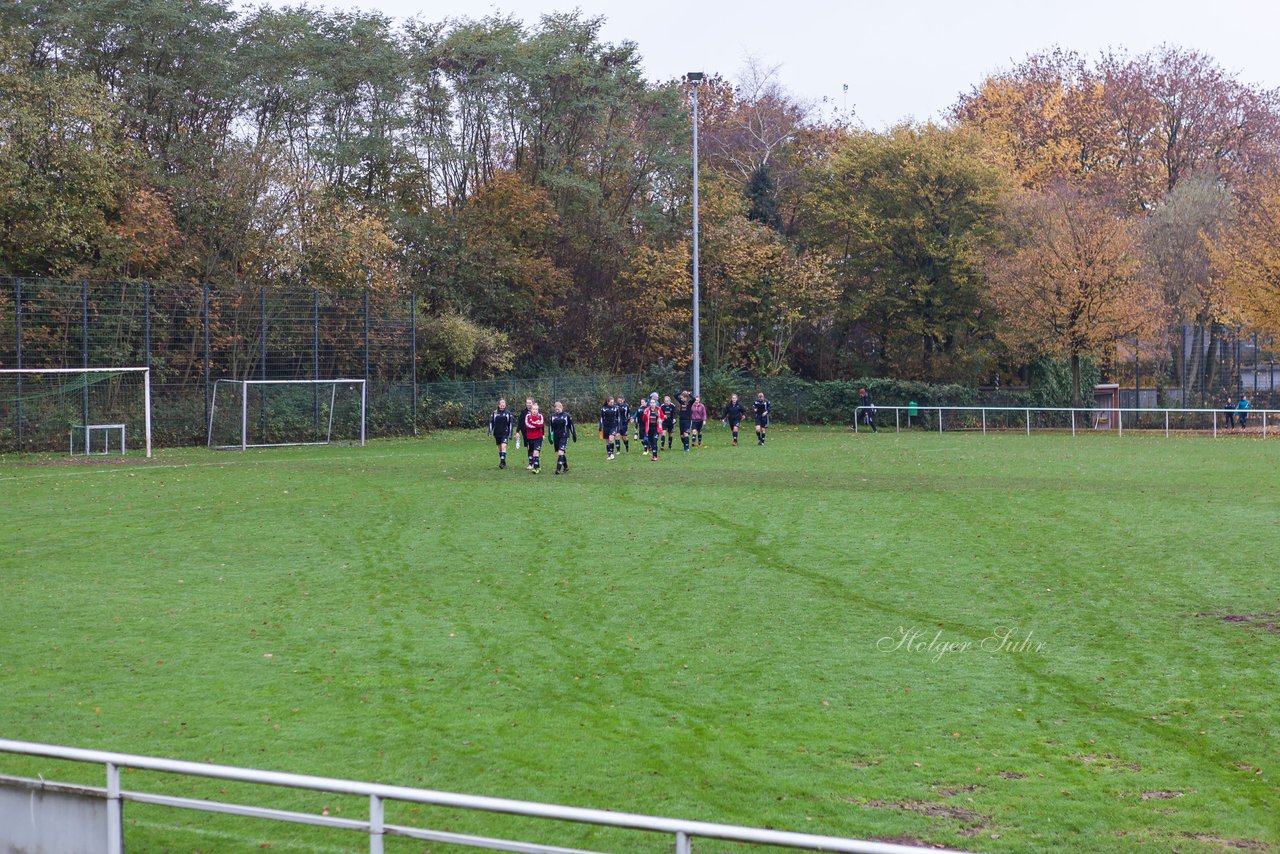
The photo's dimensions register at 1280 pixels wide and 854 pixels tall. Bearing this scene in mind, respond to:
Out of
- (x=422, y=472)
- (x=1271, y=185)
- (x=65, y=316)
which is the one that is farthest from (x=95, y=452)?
(x=1271, y=185)

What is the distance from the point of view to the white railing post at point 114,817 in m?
4.44

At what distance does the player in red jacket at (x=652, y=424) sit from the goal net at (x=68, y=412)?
39.7 feet

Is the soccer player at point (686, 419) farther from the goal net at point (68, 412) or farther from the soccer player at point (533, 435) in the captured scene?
the goal net at point (68, 412)

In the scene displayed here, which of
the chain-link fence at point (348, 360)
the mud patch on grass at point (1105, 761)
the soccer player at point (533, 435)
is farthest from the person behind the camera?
the chain-link fence at point (348, 360)

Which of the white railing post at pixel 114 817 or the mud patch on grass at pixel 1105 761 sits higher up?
the white railing post at pixel 114 817

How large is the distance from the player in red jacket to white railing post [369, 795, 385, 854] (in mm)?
25736

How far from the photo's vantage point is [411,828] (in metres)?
4.24

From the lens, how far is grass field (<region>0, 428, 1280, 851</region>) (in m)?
6.66

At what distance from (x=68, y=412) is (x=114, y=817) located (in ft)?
97.5

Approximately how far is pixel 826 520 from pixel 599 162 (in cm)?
3683

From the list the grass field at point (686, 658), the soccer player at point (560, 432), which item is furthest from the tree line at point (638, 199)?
the grass field at point (686, 658)

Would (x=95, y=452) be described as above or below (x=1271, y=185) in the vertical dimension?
below

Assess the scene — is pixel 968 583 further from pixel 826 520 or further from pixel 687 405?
pixel 687 405

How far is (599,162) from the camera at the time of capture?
52000 mm
